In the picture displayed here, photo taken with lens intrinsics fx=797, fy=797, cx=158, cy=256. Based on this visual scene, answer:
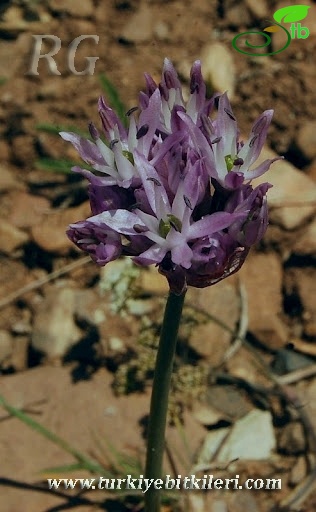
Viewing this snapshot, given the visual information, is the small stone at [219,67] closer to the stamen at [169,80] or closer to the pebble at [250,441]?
the pebble at [250,441]

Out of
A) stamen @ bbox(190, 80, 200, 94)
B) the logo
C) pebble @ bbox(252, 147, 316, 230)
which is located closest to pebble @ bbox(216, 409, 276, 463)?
pebble @ bbox(252, 147, 316, 230)

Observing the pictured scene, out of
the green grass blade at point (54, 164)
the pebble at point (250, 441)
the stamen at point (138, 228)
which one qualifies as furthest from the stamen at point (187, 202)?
the green grass blade at point (54, 164)

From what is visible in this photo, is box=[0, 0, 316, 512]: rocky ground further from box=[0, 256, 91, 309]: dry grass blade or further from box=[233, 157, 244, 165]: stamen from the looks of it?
box=[233, 157, 244, 165]: stamen

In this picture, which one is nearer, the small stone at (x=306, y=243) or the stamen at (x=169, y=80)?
the stamen at (x=169, y=80)

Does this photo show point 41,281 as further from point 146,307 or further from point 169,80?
point 169,80

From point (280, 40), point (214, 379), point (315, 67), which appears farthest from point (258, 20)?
point (214, 379)

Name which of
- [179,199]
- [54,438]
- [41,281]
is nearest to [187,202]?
[179,199]
